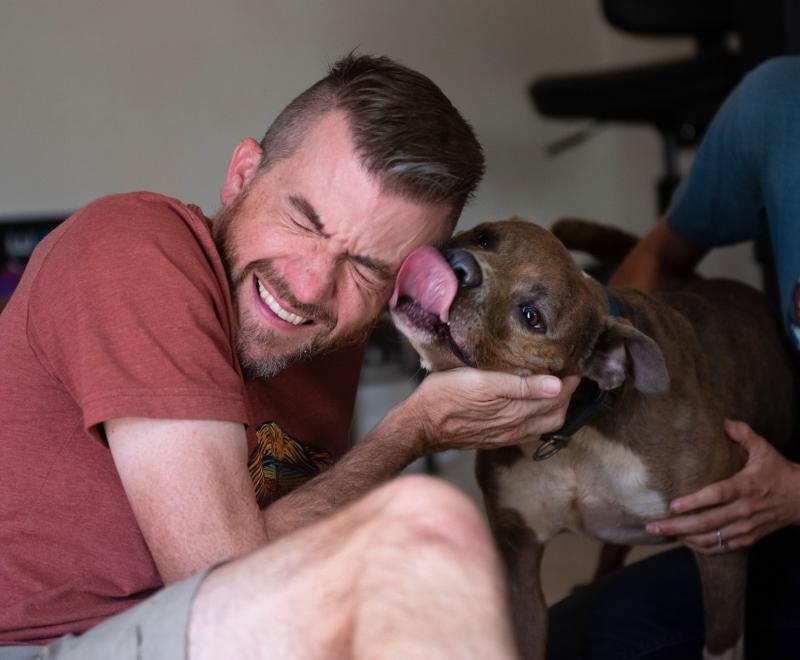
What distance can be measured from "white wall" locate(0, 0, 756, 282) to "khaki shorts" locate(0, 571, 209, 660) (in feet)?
11.3

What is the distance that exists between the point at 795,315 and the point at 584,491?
22.7 inches

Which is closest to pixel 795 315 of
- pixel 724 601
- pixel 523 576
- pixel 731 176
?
pixel 731 176

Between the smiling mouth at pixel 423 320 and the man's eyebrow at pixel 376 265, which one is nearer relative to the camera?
the man's eyebrow at pixel 376 265

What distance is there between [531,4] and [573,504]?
160 inches

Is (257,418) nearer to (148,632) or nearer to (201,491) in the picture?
(201,491)

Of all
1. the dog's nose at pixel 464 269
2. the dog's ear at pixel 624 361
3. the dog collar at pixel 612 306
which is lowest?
the dog's ear at pixel 624 361

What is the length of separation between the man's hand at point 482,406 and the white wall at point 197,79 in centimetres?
303

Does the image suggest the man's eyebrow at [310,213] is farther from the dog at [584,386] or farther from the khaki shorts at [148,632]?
the khaki shorts at [148,632]

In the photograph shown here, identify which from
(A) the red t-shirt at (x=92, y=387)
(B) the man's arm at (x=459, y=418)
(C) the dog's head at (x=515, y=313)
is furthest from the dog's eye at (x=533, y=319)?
(A) the red t-shirt at (x=92, y=387)

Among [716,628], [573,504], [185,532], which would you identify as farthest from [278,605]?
[716,628]

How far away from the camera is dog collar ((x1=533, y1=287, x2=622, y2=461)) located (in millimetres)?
1956

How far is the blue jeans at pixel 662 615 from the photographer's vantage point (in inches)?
84.5

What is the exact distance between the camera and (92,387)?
137cm

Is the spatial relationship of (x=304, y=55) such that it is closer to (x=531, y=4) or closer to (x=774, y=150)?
(x=531, y=4)
